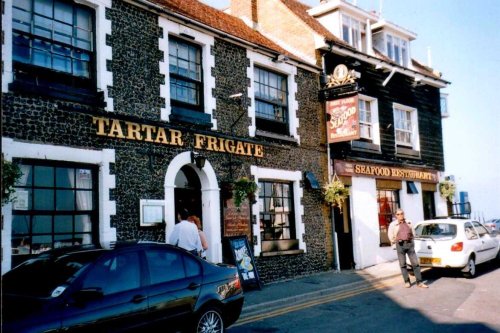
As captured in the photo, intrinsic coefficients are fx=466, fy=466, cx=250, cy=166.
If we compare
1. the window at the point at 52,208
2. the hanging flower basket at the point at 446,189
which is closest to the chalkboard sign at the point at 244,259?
the window at the point at 52,208

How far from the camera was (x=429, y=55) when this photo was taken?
23484mm

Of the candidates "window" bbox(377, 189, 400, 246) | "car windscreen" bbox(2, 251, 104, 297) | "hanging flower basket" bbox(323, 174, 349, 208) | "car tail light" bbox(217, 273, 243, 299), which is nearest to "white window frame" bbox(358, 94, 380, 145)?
"window" bbox(377, 189, 400, 246)

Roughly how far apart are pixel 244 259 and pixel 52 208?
488cm

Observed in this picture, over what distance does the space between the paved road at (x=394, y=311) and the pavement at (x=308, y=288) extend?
182mm

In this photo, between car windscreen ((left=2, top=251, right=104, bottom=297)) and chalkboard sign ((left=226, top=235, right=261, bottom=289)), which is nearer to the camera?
car windscreen ((left=2, top=251, right=104, bottom=297))

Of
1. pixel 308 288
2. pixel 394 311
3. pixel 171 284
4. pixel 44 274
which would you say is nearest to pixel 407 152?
pixel 308 288

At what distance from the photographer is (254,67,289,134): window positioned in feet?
45.6

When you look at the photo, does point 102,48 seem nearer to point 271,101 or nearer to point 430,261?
Answer: point 271,101

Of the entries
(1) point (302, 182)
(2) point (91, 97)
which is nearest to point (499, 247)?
(1) point (302, 182)

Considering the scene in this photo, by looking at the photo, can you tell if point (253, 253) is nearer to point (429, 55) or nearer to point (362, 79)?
point (362, 79)

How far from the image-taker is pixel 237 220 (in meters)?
12.3

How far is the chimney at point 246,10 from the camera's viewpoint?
18.2m

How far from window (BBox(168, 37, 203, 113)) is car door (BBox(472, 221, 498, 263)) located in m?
9.02

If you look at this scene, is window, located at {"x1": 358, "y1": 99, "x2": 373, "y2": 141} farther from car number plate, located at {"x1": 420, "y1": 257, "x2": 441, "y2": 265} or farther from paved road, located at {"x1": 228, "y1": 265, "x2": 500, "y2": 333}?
paved road, located at {"x1": 228, "y1": 265, "x2": 500, "y2": 333}
